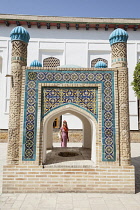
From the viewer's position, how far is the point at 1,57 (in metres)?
11.4

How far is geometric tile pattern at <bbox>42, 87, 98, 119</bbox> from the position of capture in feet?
11.1

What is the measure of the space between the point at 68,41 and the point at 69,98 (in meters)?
9.14

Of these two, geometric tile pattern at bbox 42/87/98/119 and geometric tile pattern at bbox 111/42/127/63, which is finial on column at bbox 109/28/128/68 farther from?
geometric tile pattern at bbox 42/87/98/119

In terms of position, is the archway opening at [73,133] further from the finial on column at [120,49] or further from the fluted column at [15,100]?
the fluted column at [15,100]

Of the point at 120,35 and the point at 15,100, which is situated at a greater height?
the point at 120,35

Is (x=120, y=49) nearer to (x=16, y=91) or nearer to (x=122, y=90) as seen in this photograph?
(x=122, y=90)

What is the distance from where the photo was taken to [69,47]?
11.5 metres
